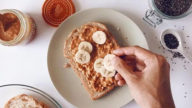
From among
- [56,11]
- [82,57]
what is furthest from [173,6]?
[56,11]

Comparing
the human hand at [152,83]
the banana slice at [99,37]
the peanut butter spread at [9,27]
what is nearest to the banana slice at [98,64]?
the banana slice at [99,37]

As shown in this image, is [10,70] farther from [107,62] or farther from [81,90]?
[107,62]

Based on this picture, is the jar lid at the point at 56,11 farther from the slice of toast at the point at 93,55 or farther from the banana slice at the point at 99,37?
the banana slice at the point at 99,37

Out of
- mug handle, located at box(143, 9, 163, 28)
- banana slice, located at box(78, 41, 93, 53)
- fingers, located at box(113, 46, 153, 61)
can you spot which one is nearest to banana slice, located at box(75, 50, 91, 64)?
banana slice, located at box(78, 41, 93, 53)

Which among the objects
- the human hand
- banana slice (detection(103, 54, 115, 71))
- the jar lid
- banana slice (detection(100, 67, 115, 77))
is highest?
the jar lid

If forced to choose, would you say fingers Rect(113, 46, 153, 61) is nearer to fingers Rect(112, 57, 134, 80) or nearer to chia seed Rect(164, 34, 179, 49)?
fingers Rect(112, 57, 134, 80)

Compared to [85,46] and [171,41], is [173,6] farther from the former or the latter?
[85,46]
